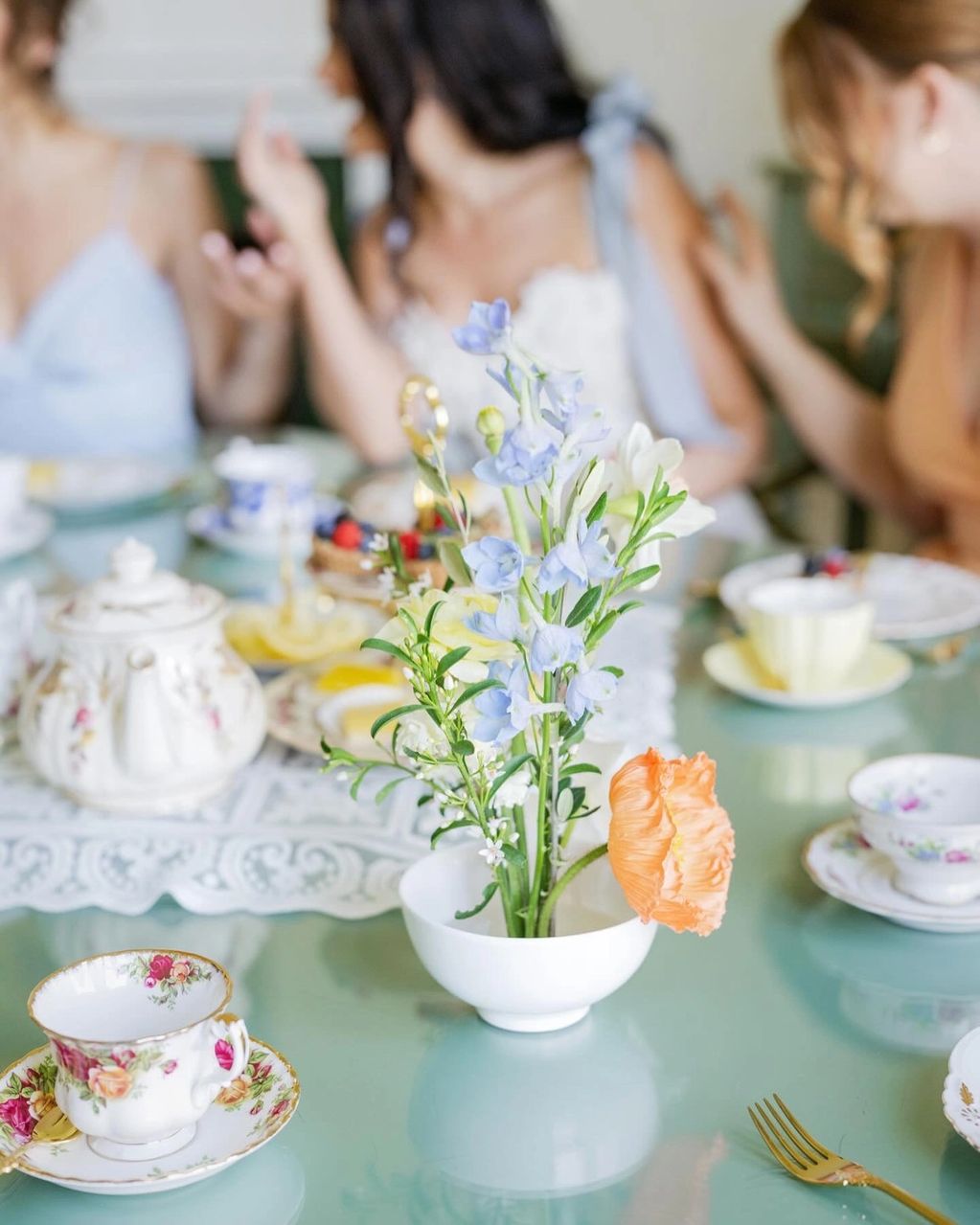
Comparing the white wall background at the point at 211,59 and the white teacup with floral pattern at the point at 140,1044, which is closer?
the white teacup with floral pattern at the point at 140,1044

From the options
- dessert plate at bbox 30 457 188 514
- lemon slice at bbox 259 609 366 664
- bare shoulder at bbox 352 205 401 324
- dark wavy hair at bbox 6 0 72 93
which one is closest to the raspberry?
lemon slice at bbox 259 609 366 664

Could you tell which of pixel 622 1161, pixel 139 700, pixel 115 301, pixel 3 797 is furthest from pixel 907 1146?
pixel 115 301

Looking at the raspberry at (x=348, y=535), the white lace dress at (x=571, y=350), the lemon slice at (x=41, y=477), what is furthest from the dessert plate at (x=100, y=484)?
the raspberry at (x=348, y=535)

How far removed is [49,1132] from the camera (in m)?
0.69

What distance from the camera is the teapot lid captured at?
0.99 meters

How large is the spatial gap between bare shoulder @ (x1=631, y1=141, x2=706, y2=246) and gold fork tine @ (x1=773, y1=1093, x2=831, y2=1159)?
1.85m

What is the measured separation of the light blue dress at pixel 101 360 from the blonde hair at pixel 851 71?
1153 millimetres

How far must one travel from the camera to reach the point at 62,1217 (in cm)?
66

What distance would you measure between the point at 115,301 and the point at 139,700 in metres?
1.82

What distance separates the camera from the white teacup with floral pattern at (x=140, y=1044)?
658mm

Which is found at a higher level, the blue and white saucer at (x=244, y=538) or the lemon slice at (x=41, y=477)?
the blue and white saucer at (x=244, y=538)

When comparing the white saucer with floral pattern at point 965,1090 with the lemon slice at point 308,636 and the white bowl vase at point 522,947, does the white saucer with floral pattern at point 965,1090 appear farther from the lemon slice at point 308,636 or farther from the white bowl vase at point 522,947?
the lemon slice at point 308,636

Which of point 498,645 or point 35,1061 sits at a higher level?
point 498,645

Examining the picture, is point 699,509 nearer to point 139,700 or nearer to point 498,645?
point 498,645
